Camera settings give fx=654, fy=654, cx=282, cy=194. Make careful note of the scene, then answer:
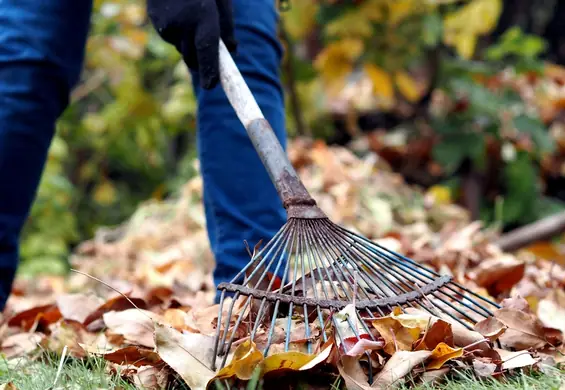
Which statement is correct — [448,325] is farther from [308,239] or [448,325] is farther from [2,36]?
[2,36]

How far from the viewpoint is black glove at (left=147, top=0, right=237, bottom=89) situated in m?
1.40

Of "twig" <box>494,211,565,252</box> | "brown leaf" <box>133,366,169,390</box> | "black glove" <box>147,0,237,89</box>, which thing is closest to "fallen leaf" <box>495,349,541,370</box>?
"brown leaf" <box>133,366,169,390</box>

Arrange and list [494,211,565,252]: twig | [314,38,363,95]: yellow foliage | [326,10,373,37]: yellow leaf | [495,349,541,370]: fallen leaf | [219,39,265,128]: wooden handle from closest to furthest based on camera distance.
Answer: [495,349,541,370]: fallen leaf, [219,39,265,128]: wooden handle, [494,211,565,252]: twig, [326,10,373,37]: yellow leaf, [314,38,363,95]: yellow foliage

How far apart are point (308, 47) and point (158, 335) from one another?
469cm

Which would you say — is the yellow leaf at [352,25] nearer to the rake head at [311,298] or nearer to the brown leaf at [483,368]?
the rake head at [311,298]

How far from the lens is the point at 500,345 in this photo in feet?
4.00

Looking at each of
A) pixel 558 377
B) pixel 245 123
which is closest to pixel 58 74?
pixel 245 123

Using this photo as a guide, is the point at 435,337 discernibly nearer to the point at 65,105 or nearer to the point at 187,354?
the point at 187,354

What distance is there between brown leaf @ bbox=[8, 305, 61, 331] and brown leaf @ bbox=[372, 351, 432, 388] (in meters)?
0.93

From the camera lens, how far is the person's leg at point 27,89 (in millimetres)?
1720

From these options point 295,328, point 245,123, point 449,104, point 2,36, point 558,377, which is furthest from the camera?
point 449,104

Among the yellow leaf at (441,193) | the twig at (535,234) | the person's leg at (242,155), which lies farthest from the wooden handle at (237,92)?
the yellow leaf at (441,193)

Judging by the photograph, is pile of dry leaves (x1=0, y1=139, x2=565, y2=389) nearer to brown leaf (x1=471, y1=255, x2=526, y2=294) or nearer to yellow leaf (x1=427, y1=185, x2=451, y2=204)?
brown leaf (x1=471, y1=255, x2=526, y2=294)

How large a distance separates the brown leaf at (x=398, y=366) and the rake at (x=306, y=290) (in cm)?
6
